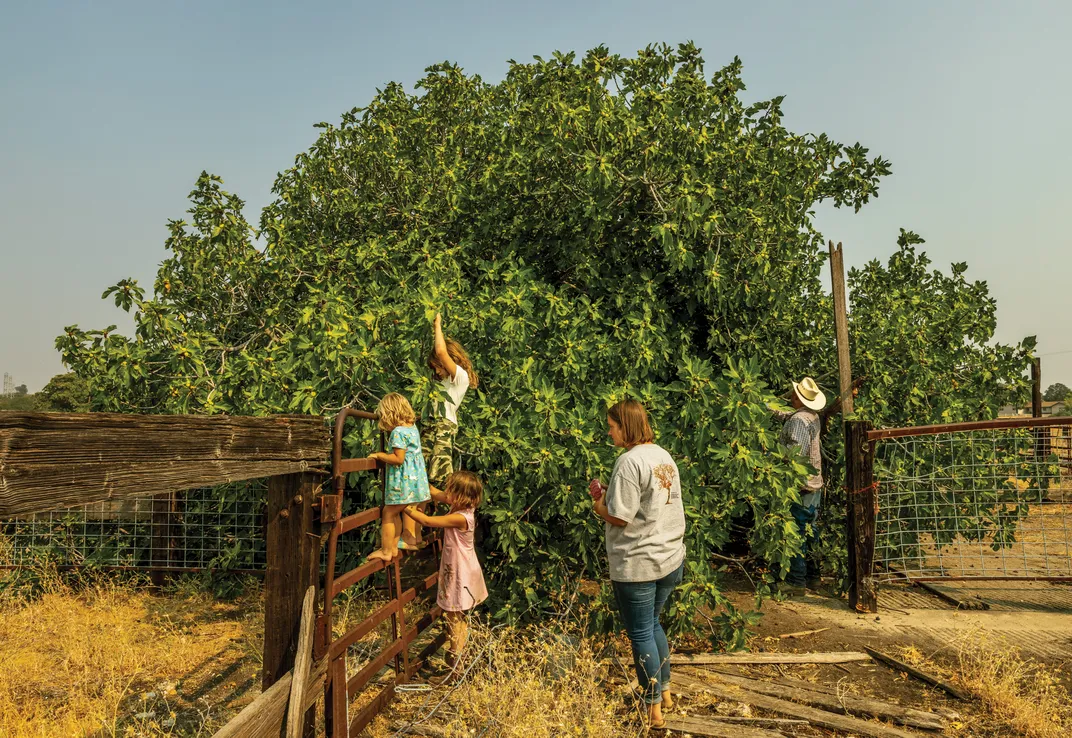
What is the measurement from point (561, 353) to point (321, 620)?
349cm

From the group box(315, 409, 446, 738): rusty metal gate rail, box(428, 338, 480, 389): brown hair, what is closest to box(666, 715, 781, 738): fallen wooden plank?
box(315, 409, 446, 738): rusty metal gate rail

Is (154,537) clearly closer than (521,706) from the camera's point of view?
No

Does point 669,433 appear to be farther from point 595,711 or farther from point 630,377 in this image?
point 595,711

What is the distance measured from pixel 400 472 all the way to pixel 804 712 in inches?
118

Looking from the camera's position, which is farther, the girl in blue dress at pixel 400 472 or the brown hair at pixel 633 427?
the girl in blue dress at pixel 400 472

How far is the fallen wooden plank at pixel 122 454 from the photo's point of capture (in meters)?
1.88

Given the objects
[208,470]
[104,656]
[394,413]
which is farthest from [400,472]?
[104,656]

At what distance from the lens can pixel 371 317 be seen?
640 cm

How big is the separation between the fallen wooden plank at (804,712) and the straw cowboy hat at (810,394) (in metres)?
3.62

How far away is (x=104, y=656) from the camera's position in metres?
5.87

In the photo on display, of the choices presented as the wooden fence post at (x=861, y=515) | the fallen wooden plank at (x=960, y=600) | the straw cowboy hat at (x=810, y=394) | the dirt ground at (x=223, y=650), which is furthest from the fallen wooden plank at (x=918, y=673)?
the straw cowboy hat at (x=810, y=394)

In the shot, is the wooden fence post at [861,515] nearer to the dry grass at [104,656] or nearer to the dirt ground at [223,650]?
the dirt ground at [223,650]

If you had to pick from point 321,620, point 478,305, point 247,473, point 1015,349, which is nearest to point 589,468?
point 478,305

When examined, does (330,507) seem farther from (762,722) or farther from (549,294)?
(549,294)
